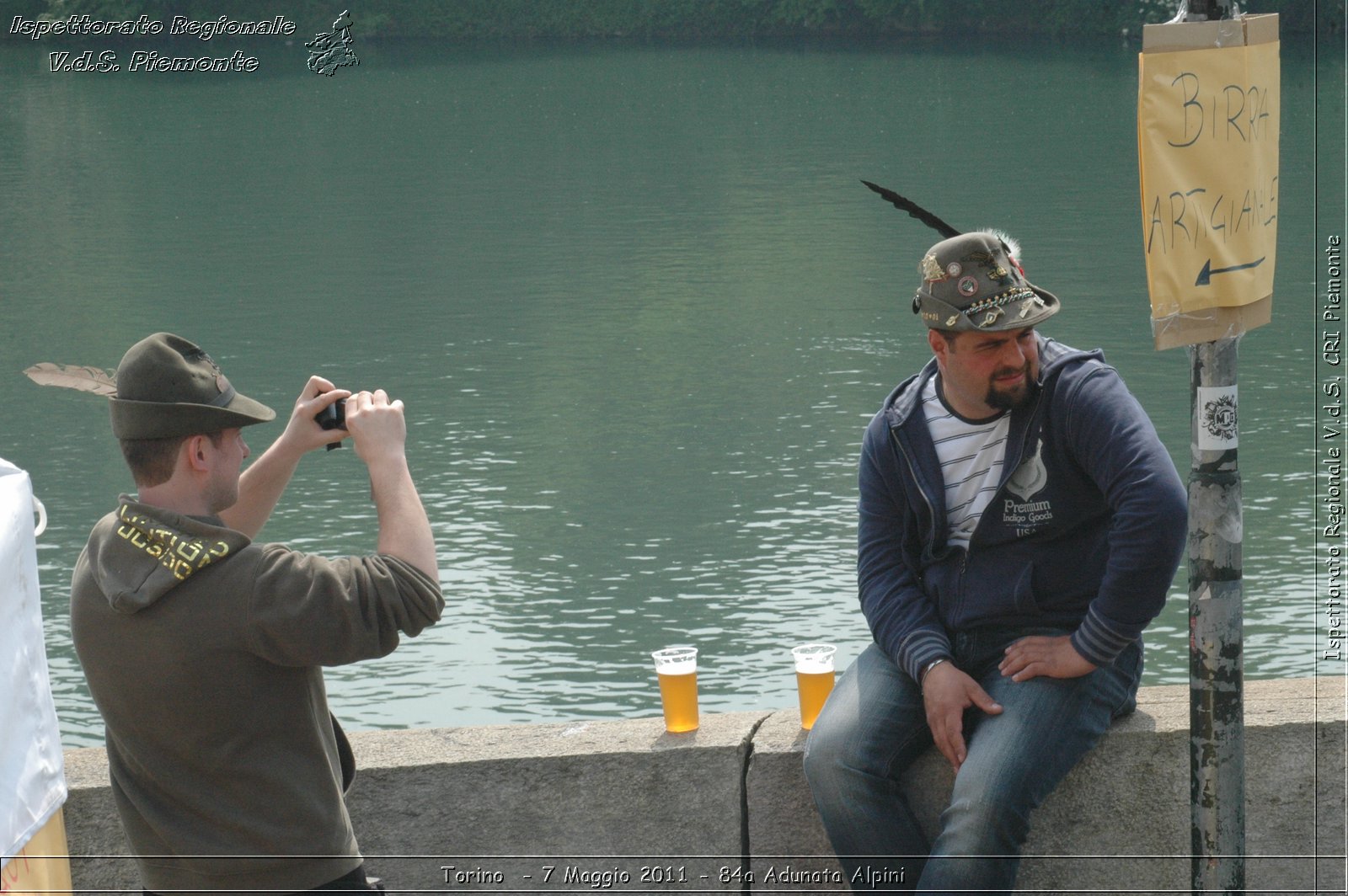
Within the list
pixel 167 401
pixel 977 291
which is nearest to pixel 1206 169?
pixel 977 291

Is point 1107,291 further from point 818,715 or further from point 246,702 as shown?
point 246,702

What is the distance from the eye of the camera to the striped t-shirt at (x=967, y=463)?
272cm

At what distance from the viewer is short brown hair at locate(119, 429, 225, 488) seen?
7.36 feet

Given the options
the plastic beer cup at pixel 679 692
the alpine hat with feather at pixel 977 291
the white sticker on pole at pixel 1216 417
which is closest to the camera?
the white sticker on pole at pixel 1216 417

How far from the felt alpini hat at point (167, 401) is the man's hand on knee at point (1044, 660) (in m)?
1.20

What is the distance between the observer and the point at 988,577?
8.89 ft

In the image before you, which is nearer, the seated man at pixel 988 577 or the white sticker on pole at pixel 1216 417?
the white sticker on pole at pixel 1216 417

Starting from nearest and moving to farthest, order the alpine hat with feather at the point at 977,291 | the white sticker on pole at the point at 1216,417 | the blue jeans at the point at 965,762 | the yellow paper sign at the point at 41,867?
the yellow paper sign at the point at 41,867
the white sticker on pole at the point at 1216,417
the blue jeans at the point at 965,762
the alpine hat with feather at the point at 977,291

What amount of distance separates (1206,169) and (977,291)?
23.5 inches

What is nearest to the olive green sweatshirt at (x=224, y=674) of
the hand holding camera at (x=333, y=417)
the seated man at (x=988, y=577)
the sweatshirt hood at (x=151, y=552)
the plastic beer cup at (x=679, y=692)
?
the sweatshirt hood at (x=151, y=552)

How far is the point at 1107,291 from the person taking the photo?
40.7 ft

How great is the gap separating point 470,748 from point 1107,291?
33.9 ft

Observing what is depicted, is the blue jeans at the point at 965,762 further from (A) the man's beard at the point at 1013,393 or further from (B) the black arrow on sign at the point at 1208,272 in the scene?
(B) the black arrow on sign at the point at 1208,272

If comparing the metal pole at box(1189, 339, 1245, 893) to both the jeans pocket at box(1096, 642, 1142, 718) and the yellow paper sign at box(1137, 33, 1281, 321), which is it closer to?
the yellow paper sign at box(1137, 33, 1281, 321)
